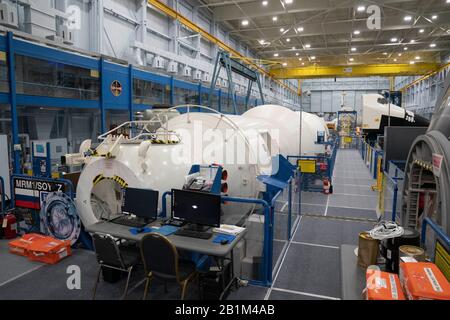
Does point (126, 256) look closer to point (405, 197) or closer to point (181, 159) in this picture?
point (181, 159)

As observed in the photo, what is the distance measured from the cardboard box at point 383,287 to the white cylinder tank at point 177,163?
313 centimetres

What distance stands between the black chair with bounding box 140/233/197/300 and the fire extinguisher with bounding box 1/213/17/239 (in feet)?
12.1

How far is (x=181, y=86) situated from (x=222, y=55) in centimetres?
233

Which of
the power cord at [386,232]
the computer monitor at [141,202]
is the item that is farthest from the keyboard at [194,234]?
the power cord at [386,232]

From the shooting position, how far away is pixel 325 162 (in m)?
10.4

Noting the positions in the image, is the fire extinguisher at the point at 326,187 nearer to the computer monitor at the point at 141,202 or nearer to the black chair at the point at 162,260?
the computer monitor at the point at 141,202

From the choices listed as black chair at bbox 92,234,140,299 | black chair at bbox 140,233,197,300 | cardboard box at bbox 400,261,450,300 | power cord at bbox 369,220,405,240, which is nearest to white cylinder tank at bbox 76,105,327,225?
black chair at bbox 92,234,140,299

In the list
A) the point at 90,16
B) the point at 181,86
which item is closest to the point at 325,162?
the point at 181,86

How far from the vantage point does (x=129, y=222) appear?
180 inches

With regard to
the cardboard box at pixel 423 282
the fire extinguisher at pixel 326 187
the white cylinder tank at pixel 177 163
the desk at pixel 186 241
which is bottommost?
the fire extinguisher at pixel 326 187

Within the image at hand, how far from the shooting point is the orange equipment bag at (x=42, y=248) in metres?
5.11

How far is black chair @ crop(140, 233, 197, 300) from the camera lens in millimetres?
3658

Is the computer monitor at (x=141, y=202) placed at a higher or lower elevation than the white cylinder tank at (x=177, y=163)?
lower

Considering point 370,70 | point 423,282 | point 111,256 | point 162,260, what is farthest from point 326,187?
point 370,70
